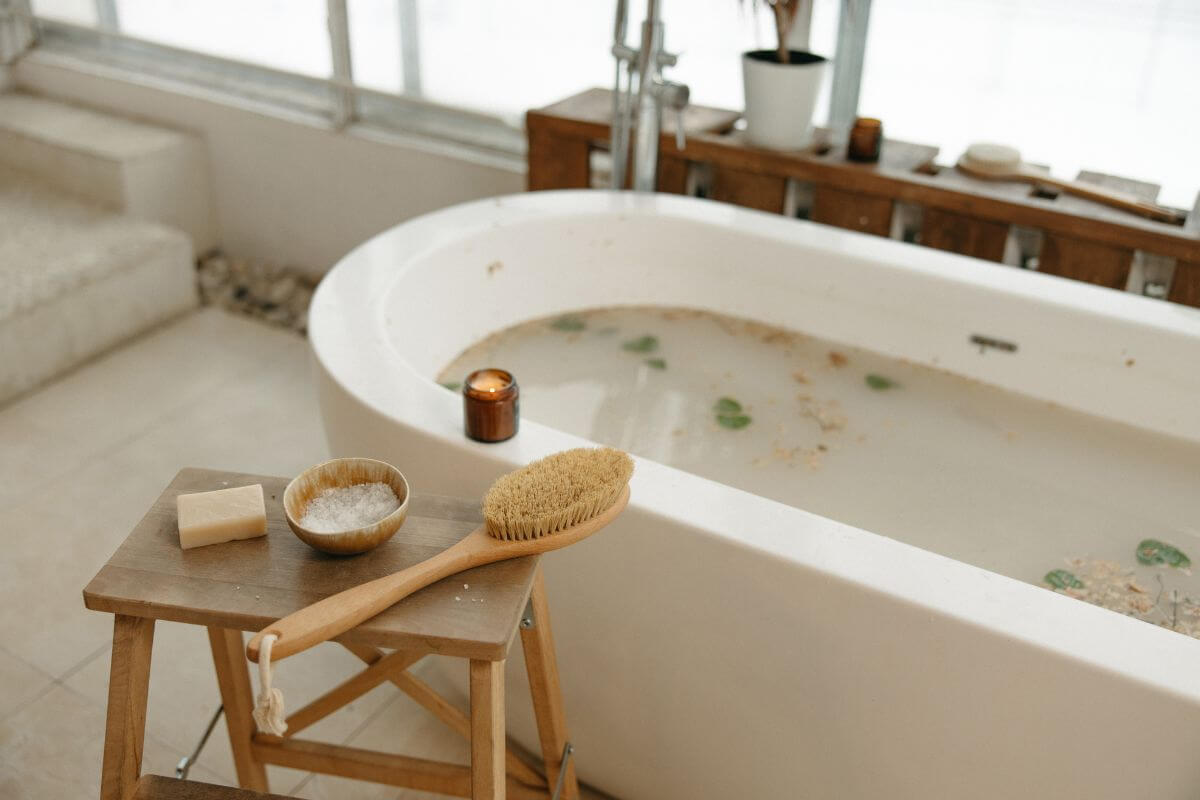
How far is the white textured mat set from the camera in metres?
2.60

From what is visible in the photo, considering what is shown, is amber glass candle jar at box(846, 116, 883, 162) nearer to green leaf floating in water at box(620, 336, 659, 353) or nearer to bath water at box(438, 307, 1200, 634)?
bath water at box(438, 307, 1200, 634)

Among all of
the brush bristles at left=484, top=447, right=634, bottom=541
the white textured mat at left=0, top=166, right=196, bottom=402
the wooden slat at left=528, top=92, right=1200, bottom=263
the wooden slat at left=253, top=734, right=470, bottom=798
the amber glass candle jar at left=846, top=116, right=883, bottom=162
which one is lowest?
the wooden slat at left=253, top=734, right=470, bottom=798

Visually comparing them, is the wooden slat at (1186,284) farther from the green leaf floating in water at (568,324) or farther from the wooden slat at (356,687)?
the wooden slat at (356,687)

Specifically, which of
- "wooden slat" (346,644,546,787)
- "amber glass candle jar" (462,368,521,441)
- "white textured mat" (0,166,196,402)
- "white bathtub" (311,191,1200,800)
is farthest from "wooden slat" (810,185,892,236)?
"white textured mat" (0,166,196,402)

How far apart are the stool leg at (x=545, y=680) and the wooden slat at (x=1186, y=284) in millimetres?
1287

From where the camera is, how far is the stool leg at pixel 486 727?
103 cm

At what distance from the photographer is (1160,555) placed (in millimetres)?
1615

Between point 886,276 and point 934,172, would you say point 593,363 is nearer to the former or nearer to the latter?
point 886,276

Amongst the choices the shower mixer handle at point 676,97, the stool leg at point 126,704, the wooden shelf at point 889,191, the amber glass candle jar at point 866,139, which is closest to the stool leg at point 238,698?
the stool leg at point 126,704

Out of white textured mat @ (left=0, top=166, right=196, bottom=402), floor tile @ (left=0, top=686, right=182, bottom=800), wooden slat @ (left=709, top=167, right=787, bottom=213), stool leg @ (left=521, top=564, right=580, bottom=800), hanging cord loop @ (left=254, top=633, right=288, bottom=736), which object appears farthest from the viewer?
white textured mat @ (left=0, top=166, right=196, bottom=402)

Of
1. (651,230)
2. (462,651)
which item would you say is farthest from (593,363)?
(462,651)

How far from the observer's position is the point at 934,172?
2.20 m

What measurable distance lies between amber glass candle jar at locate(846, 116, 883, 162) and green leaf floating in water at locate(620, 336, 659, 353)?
0.55m

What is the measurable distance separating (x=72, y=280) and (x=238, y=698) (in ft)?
5.47
